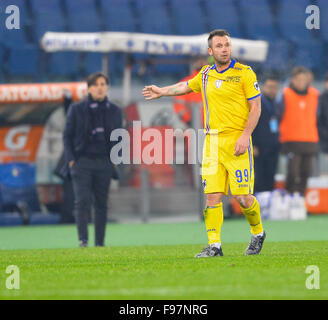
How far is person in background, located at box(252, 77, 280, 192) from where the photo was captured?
16.2 metres

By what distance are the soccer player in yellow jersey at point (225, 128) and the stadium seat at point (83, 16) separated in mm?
20155

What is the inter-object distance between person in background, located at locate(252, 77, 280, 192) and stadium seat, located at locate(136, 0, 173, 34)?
12.7 m

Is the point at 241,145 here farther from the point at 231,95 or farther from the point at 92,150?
the point at 92,150

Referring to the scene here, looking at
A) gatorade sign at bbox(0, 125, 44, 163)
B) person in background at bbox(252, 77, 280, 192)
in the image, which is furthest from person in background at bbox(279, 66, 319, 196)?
gatorade sign at bbox(0, 125, 44, 163)

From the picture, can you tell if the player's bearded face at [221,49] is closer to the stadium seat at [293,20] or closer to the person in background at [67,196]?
the person in background at [67,196]

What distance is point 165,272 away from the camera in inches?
296

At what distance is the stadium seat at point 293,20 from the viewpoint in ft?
91.7

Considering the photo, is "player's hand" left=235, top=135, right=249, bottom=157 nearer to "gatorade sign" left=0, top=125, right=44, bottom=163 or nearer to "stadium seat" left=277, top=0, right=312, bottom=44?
"gatorade sign" left=0, top=125, right=44, bottom=163

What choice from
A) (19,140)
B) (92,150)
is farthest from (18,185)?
(92,150)

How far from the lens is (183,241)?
40.9 ft
